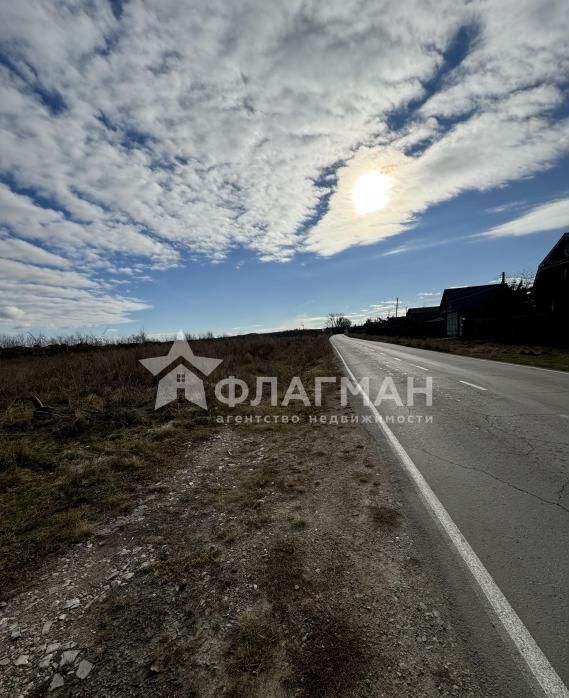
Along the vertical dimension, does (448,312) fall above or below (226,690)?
above

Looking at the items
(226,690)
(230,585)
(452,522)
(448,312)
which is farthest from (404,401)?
(448,312)

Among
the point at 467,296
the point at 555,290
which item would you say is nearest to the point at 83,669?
the point at 555,290

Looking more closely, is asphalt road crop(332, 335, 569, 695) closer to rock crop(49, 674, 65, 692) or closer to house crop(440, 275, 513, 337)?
rock crop(49, 674, 65, 692)

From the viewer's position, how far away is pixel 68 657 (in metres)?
2.30

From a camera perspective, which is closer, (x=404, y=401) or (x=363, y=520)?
(x=363, y=520)

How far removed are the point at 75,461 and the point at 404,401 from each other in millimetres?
7241

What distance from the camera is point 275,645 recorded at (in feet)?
7.44

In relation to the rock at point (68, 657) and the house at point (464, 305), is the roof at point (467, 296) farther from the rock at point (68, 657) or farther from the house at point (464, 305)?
the rock at point (68, 657)

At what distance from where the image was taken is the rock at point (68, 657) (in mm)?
2262

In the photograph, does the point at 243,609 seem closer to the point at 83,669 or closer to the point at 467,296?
the point at 83,669

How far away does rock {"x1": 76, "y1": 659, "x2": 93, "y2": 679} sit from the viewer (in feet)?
7.08

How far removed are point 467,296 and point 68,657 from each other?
58.3 m

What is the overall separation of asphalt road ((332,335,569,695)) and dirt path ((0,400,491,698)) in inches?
22.5

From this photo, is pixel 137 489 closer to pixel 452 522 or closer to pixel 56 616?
pixel 56 616
